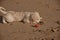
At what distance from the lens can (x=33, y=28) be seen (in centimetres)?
509

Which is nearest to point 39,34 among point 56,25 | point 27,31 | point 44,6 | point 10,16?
point 27,31

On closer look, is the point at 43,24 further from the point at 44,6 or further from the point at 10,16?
the point at 44,6

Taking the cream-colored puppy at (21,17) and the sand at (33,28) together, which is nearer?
the sand at (33,28)

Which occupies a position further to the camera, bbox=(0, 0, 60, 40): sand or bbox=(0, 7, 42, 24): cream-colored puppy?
bbox=(0, 7, 42, 24): cream-colored puppy

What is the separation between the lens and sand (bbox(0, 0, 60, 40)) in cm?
472

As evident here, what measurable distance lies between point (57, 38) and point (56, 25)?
636 mm

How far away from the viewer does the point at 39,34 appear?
15.7 feet

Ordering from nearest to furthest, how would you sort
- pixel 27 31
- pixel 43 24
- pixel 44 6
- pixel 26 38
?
pixel 26 38, pixel 27 31, pixel 43 24, pixel 44 6

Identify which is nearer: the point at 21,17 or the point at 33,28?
the point at 33,28

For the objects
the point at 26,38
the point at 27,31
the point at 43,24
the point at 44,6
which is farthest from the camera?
the point at 44,6

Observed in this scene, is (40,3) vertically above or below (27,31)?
above

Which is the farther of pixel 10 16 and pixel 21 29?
pixel 10 16

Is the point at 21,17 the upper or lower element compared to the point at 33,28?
upper

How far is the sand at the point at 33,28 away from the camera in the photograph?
186 inches
